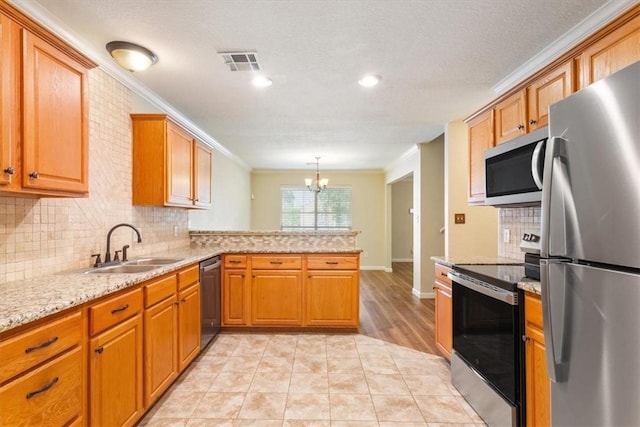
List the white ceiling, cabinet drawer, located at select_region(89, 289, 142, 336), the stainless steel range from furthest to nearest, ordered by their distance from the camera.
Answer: the white ceiling < the stainless steel range < cabinet drawer, located at select_region(89, 289, 142, 336)

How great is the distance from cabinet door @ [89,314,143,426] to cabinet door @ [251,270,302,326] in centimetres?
163

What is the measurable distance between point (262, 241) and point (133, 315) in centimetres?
215

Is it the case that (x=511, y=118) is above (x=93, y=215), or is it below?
above

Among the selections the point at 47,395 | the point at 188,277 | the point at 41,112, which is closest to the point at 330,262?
the point at 188,277

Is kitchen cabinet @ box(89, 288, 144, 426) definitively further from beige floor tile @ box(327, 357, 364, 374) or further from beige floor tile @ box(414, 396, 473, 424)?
beige floor tile @ box(414, 396, 473, 424)

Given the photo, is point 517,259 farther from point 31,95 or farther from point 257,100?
point 31,95

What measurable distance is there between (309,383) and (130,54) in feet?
9.02

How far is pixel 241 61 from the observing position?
2.44 m

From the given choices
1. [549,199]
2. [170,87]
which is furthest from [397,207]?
[549,199]

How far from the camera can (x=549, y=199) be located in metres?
1.31

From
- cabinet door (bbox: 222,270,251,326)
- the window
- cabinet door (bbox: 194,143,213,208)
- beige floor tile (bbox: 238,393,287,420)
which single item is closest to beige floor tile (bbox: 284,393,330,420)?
beige floor tile (bbox: 238,393,287,420)

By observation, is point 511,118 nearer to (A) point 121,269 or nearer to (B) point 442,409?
(B) point 442,409

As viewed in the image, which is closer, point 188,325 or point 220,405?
point 220,405

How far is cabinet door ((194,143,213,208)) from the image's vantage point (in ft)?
11.4
